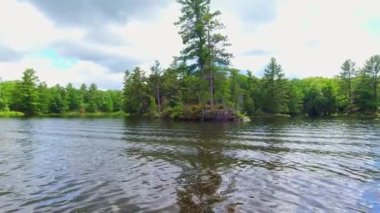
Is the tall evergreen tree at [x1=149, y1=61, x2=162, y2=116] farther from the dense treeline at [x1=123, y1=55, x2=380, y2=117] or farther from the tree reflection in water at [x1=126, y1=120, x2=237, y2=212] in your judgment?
the tree reflection in water at [x1=126, y1=120, x2=237, y2=212]

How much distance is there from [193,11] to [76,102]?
298 ft

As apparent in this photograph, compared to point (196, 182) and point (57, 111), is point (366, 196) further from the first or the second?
point (57, 111)

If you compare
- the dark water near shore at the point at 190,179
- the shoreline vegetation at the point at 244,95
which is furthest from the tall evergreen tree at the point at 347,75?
the dark water near shore at the point at 190,179

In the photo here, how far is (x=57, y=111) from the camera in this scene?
122875 millimetres

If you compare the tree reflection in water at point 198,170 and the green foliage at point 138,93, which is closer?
the tree reflection in water at point 198,170

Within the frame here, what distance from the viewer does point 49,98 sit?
117875 mm

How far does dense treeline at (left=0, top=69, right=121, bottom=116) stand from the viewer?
341ft

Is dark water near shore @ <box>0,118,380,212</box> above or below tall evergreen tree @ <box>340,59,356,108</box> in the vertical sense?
below

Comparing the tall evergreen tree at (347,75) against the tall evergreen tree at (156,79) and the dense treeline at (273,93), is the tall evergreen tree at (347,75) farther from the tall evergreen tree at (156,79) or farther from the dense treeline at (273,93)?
the tall evergreen tree at (156,79)

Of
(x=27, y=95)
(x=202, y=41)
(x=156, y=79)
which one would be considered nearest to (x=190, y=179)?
(x=202, y=41)

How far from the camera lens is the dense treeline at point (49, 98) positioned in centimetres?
10399

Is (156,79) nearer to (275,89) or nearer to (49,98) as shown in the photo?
(275,89)

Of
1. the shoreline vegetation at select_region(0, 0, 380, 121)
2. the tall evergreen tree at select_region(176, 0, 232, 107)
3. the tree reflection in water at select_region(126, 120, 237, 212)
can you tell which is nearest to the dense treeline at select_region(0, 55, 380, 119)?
the shoreline vegetation at select_region(0, 0, 380, 121)

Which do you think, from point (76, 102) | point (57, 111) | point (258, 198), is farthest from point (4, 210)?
Result: point (76, 102)
